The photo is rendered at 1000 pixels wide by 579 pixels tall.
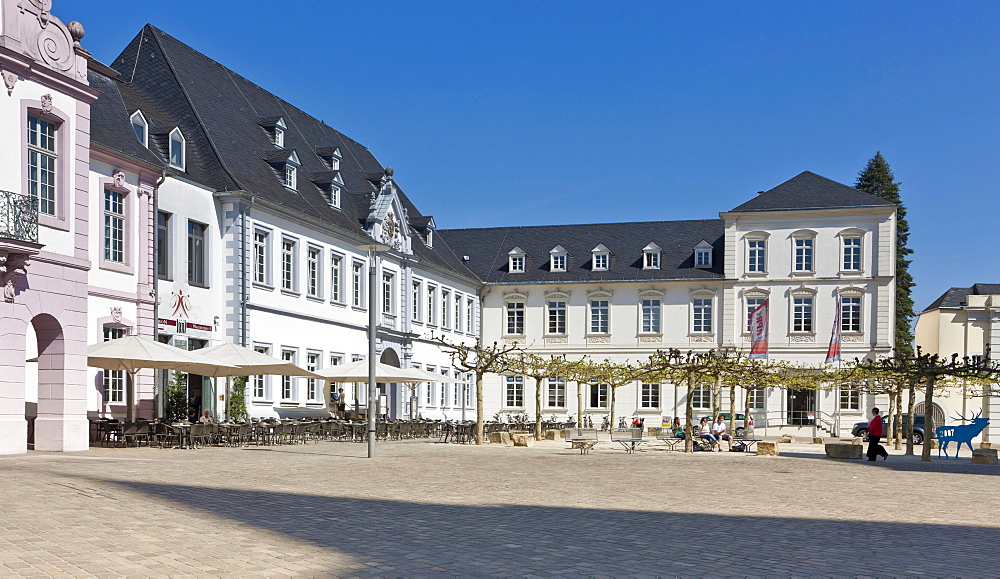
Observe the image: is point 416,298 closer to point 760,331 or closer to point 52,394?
point 760,331

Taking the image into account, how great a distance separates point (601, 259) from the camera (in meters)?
59.9

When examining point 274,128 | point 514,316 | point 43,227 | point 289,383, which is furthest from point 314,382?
point 514,316

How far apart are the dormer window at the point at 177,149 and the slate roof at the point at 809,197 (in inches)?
1250

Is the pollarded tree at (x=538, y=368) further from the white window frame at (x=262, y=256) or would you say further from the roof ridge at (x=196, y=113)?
the roof ridge at (x=196, y=113)

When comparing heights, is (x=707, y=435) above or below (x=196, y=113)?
below

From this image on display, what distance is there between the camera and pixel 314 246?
40031 mm

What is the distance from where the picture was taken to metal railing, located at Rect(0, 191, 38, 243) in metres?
20.2

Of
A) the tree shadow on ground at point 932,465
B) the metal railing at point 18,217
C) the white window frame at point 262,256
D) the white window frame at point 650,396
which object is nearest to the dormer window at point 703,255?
the white window frame at point 650,396

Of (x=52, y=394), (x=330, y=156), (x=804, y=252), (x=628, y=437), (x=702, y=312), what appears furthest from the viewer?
(x=702, y=312)

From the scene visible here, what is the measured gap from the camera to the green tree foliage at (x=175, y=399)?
99.6 feet

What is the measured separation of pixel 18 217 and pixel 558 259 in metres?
42.3

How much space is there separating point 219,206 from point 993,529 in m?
27.3

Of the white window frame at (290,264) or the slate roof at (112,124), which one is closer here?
the slate roof at (112,124)

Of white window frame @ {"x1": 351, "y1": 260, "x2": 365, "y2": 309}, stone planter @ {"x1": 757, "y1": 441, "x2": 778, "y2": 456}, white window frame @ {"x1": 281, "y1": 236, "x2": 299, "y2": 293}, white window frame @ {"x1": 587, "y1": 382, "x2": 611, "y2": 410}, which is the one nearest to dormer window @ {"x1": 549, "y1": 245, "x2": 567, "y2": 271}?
white window frame @ {"x1": 587, "y1": 382, "x2": 611, "y2": 410}
